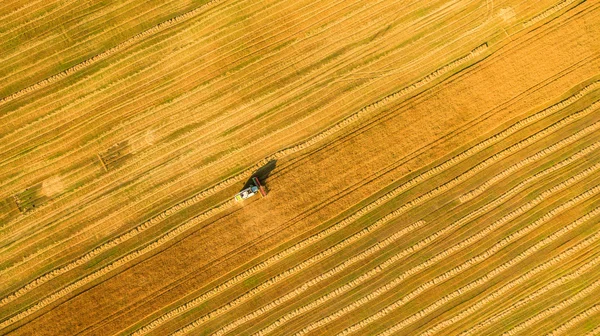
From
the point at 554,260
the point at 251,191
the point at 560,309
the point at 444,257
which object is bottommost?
the point at 560,309

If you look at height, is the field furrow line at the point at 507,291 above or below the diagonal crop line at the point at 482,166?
below

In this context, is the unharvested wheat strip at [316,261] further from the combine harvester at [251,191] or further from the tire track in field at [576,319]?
the tire track in field at [576,319]

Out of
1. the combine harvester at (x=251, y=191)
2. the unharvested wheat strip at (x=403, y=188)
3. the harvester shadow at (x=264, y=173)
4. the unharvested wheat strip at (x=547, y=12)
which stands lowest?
the unharvested wheat strip at (x=403, y=188)

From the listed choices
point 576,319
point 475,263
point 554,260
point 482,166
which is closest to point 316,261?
point 475,263

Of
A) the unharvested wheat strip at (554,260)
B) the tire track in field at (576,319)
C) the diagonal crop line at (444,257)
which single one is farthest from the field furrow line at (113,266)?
the tire track in field at (576,319)

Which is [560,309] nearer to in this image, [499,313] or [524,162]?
[499,313]

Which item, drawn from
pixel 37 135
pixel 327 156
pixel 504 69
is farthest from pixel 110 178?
pixel 504 69

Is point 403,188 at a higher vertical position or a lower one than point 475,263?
higher
